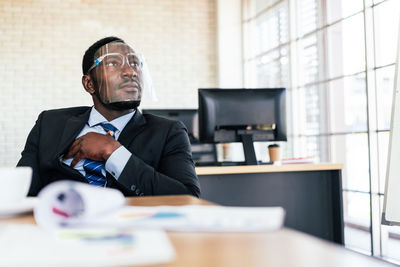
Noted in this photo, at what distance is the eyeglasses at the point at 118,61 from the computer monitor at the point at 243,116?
123cm

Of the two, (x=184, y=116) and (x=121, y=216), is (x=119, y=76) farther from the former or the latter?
(x=184, y=116)

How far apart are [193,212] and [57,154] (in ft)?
3.57

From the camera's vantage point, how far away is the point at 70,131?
1785 mm

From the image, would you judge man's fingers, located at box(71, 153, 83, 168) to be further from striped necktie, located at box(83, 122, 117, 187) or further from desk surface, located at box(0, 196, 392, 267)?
desk surface, located at box(0, 196, 392, 267)

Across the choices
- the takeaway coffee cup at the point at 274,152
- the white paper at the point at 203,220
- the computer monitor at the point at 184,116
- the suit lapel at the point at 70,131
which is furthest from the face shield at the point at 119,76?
the computer monitor at the point at 184,116

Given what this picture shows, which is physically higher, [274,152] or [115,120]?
[115,120]

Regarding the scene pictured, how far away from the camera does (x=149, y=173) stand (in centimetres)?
152

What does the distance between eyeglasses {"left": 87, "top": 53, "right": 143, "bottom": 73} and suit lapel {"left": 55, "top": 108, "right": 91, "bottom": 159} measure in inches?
8.5

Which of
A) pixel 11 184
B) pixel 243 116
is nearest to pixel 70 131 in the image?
pixel 11 184

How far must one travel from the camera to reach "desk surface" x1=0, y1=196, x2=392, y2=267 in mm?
448

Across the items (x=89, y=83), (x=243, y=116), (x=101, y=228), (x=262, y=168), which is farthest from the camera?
(x=243, y=116)

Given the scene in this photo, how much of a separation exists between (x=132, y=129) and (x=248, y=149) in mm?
1550

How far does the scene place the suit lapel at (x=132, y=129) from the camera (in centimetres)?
175

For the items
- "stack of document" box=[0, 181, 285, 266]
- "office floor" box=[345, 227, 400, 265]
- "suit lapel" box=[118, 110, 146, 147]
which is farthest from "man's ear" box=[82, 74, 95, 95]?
"office floor" box=[345, 227, 400, 265]
